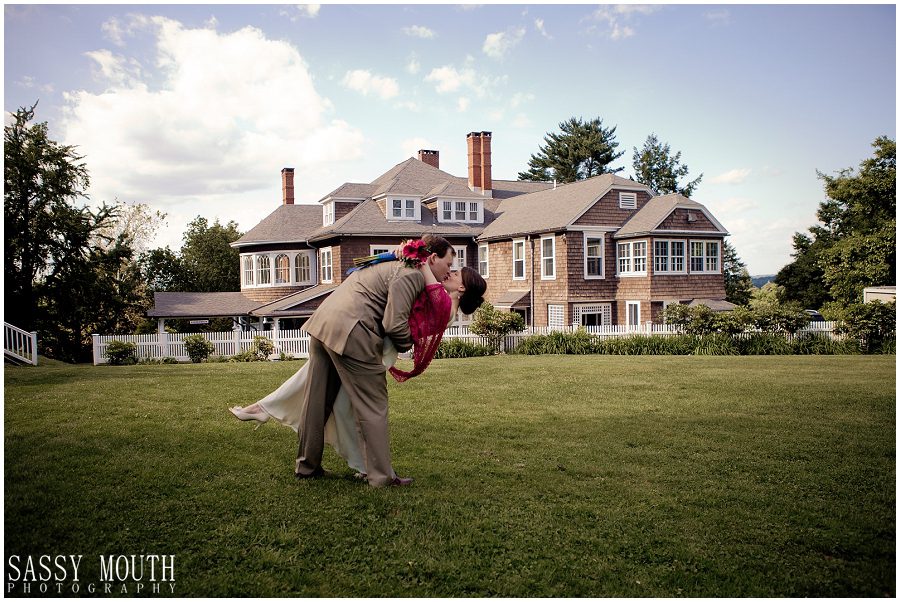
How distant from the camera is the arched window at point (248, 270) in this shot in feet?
108

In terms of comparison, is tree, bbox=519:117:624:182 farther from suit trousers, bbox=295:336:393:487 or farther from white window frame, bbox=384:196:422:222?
suit trousers, bbox=295:336:393:487

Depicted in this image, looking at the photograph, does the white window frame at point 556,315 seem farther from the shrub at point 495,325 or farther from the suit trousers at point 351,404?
the suit trousers at point 351,404

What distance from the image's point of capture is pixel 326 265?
3147cm

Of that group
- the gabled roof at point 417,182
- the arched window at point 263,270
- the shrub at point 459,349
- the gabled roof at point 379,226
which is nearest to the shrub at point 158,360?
the gabled roof at point 379,226

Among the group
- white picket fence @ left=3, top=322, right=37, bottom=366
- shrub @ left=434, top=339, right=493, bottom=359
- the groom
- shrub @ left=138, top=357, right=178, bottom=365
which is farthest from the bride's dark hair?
shrub @ left=138, top=357, right=178, bottom=365

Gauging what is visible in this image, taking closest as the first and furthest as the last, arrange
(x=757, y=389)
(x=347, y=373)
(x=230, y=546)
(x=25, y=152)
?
(x=230, y=546) < (x=347, y=373) < (x=757, y=389) < (x=25, y=152)

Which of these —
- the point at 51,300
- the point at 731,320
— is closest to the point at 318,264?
the point at 51,300

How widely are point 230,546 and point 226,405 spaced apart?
5.42 m

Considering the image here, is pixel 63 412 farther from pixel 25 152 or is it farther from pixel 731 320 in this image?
pixel 25 152

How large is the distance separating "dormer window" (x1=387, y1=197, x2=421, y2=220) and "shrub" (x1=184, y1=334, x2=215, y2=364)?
10438 millimetres

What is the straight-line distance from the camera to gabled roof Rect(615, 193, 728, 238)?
90.9ft

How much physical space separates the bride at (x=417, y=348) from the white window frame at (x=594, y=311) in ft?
74.7

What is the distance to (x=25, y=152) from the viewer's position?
26.9 meters

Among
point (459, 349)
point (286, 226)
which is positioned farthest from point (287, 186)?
point (459, 349)
